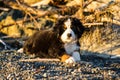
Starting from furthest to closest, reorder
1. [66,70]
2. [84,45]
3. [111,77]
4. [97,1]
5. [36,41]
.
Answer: [97,1]
[84,45]
[36,41]
[66,70]
[111,77]

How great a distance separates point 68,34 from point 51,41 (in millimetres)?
864

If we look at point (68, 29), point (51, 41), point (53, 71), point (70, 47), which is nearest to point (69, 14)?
point (51, 41)

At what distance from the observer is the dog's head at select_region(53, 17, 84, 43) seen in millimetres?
8492

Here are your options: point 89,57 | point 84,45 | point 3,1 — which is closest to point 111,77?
point 89,57

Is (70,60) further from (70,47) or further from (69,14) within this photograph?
(69,14)

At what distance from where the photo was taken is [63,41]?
874cm

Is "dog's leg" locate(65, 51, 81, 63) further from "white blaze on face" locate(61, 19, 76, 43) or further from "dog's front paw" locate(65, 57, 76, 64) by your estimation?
"white blaze on face" locate(61, 19, 76, 43)

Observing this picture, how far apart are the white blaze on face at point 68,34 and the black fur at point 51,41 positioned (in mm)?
106

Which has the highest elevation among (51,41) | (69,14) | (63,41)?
(63,41)

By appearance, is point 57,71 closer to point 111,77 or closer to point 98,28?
point 111,77

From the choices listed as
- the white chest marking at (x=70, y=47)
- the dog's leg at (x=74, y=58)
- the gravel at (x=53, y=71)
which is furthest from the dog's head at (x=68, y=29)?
the gravel at (x=53, y=71)

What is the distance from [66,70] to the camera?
315 inches

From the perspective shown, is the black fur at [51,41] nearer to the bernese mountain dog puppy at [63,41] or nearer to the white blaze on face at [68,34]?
the bernese mountain dog puppy at [63,41]

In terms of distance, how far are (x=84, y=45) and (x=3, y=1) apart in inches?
161
